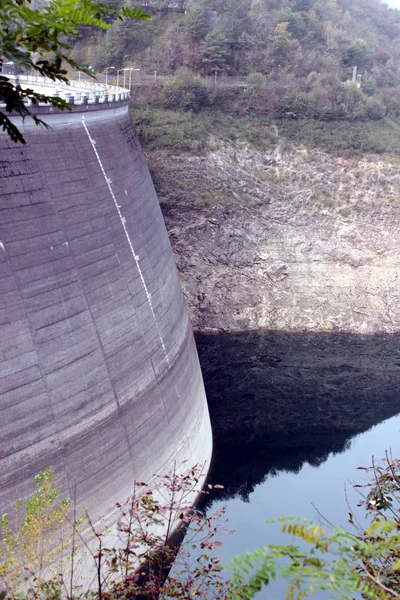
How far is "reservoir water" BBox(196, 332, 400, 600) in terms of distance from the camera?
Result: 22734mm

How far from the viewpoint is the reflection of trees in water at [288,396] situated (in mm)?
26500

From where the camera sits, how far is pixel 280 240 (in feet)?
134

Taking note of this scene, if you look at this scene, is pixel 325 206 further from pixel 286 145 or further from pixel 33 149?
pixel 33 149

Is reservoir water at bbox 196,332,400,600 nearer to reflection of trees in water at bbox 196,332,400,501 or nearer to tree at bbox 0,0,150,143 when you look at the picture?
reflection of trees in water at bbox 196,332,400,501

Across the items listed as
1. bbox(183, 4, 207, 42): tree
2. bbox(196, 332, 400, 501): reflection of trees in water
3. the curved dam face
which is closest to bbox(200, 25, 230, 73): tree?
bbox(183, 4, 207, 42): tree

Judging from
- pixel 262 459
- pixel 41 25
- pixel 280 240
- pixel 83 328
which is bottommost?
pixel 262 459

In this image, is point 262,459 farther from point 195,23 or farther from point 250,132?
point 195,23

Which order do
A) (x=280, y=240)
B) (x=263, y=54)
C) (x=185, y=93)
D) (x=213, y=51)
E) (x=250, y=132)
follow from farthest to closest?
1. (x=263, y=54)
2. (x=213, y=51)
3. (x=185, y=93)
4. (x=250, y=132)
5. (x=280, y=240)

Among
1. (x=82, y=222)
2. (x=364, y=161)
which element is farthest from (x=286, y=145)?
(x=82, y=222)

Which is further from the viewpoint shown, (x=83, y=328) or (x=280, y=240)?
(x=280, y=240)

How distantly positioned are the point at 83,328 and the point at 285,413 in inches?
624

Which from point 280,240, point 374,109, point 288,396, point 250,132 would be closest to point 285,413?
point 288,396

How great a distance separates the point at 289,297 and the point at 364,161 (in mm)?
A: 12244

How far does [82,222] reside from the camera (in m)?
17.4
